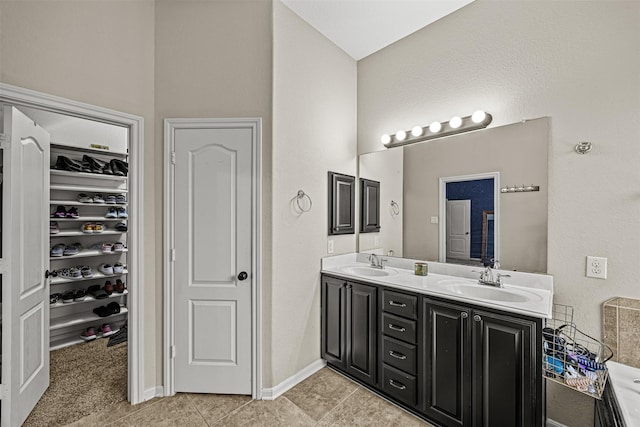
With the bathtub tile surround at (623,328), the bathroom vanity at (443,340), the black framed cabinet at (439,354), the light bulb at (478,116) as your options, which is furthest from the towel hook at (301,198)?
the bathtub tile surround at (623,328)

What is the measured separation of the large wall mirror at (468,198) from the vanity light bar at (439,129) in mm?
50

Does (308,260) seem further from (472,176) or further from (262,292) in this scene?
(472,176)

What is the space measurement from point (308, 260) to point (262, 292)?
0.51 meters

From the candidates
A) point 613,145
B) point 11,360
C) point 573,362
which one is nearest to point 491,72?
point 613,145

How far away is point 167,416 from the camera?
1996 millimetres

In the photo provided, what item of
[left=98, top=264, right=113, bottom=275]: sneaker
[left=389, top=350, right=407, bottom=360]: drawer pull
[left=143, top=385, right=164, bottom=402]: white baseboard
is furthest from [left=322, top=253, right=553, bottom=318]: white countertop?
[left=98, top=264, right=113, bottom=275]: sneaker

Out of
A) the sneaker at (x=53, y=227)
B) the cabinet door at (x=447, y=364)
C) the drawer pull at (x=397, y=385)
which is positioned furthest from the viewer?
the sneaker at (x=53, y=227)

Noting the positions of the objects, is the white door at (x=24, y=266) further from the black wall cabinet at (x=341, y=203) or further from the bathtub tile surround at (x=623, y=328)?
the bathtub tile surround at (x=623, y=328)

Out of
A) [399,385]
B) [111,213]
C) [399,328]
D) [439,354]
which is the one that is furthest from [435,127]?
[111,213]

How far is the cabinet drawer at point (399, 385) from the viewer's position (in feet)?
6.61

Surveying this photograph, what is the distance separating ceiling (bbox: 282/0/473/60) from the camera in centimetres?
234

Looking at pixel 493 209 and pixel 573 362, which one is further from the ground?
pixel 493 209

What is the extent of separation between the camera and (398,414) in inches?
80.5

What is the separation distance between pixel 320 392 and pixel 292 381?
0.81ft
